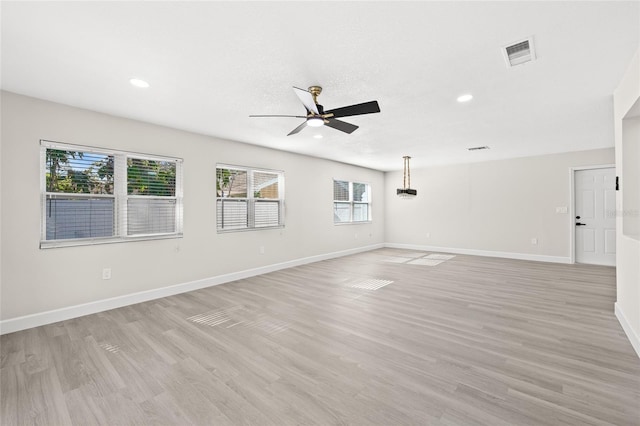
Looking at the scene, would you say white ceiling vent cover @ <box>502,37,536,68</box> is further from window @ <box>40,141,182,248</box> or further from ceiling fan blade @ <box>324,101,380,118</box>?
window @ <box>40,141,182,248</box>

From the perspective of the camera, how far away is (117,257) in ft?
12.2

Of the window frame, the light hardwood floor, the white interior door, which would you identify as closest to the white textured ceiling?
the light hardwood floor

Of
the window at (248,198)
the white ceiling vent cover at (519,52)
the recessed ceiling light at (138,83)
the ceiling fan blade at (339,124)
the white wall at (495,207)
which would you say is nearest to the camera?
the white ceiling vent cover at (519,52)

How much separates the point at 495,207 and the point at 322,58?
676 cm

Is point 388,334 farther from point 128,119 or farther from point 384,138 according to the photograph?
point 128,119

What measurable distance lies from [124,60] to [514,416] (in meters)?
3.88

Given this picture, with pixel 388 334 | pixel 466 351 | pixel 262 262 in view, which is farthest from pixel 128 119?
pixel 466 351

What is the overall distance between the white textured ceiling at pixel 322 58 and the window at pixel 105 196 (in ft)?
2.06

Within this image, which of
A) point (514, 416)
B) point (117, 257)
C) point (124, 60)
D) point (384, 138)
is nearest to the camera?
point (514, 416)

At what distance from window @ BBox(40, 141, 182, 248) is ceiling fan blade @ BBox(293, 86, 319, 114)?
103 inches

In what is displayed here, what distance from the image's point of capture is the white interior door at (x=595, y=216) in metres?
5.89

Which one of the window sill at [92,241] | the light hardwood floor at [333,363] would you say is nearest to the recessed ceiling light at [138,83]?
the window sill at [92,241]

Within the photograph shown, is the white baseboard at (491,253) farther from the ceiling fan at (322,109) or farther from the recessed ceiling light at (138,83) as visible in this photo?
the recessed ceiling light at (138,83)

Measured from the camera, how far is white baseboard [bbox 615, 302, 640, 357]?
2.40 m
